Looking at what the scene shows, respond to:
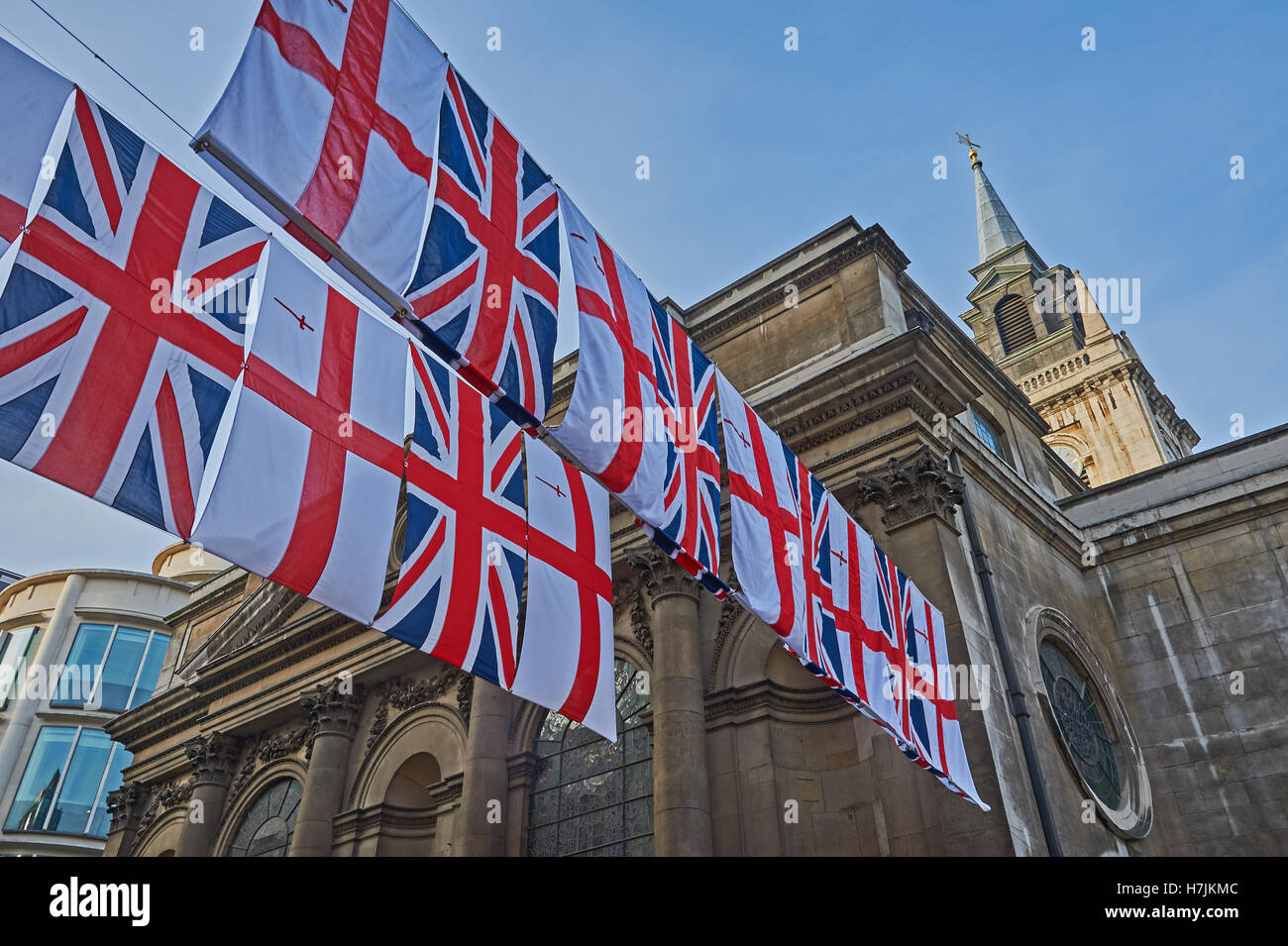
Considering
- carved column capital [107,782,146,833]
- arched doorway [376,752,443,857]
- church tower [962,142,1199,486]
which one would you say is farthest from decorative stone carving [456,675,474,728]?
church tower [962,142,1199,486]

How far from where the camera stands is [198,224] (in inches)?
279

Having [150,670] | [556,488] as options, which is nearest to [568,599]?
[556,488]

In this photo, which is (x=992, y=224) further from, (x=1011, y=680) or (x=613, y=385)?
(x=613, y=385)

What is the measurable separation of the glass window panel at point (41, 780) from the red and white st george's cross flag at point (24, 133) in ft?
125

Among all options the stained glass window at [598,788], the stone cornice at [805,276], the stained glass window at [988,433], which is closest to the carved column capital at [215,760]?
the stained glass window at [598,788]

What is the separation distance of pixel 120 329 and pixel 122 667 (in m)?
39.5

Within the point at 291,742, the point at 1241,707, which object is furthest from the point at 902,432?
the point at 291,742

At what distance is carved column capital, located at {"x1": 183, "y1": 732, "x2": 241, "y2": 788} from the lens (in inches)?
1008

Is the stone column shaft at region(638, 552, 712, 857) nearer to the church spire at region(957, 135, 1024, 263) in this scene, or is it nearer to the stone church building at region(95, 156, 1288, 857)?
the stone church building at region(95, 156, 1288, 857)

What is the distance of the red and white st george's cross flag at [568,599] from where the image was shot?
869 cm

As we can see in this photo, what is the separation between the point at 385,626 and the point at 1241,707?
18.0 metres
